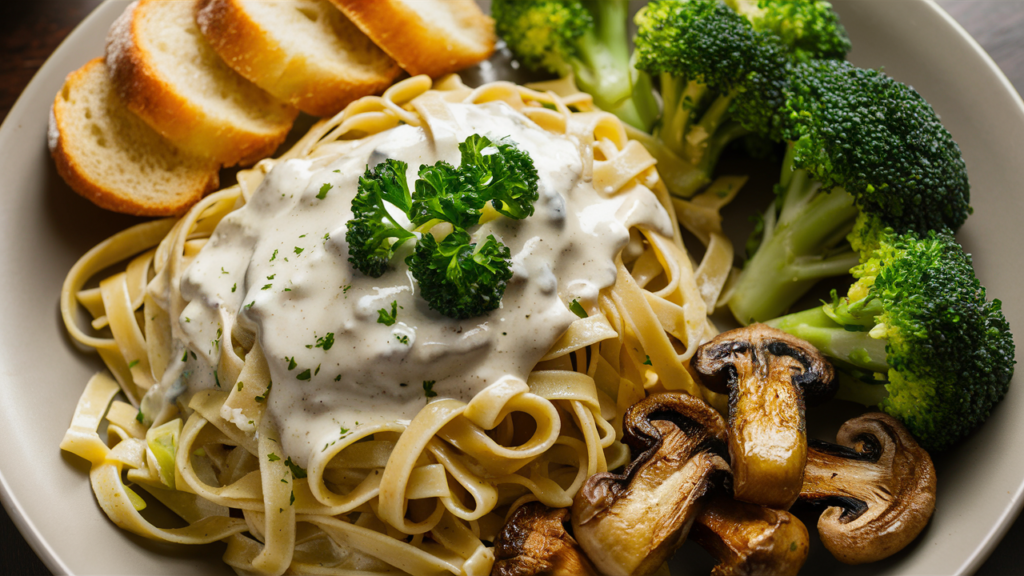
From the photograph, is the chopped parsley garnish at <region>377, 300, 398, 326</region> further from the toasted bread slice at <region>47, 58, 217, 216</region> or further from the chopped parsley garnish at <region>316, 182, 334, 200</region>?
the toasted bread slice at <region>47, 58, 217, 216</region>

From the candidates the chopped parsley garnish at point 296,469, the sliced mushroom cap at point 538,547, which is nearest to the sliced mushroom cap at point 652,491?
the sliced mushroom cap at point 538,547

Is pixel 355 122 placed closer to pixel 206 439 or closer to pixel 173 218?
pixel 173 218

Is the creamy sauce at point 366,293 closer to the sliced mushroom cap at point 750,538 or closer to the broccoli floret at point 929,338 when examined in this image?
the sliced mushroom cap at point 750,538

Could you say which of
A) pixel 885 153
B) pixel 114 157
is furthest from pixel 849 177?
pixel 114 157

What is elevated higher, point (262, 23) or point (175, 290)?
point (262, 23)

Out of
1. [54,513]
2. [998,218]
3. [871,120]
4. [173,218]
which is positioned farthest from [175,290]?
[998,218]

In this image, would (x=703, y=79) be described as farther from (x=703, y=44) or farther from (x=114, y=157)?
(x=114, y=157)
